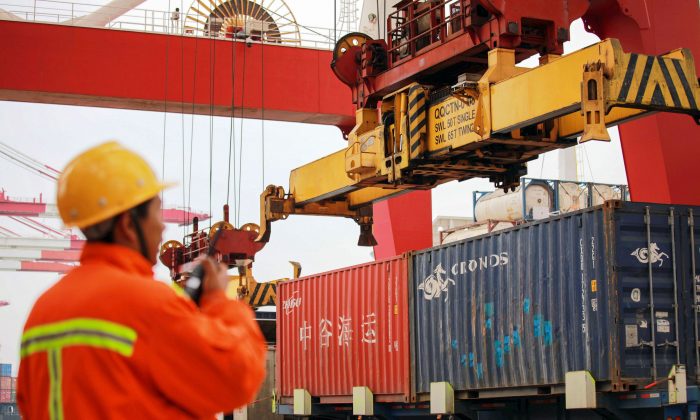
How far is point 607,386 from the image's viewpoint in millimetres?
9586

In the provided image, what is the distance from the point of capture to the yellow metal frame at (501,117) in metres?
8.70

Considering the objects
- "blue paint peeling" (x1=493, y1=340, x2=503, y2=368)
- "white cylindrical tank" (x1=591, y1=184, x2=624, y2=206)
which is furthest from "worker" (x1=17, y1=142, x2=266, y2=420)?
"white cylindrical tank" (x1=591, y1=184, x2=624, y2=206)

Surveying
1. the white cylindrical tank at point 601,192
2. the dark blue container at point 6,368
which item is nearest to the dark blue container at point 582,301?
the white cylindrical tank at point 601,192

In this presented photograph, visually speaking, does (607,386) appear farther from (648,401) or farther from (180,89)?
(180,89)

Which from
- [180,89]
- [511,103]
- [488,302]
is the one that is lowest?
[488,302]

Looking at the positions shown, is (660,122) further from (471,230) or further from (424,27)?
(471,230)

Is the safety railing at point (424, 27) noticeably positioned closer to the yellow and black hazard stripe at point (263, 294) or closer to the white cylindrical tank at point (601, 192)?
the yellow and black hazard stripe at point (263, 294)

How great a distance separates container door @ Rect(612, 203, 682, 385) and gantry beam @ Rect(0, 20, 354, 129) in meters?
12.4

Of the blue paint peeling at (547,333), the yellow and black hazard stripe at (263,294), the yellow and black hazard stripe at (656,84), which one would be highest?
the yellow and black hazard stripe at (656,84)

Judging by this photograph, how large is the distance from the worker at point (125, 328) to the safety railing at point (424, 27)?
8.37 m

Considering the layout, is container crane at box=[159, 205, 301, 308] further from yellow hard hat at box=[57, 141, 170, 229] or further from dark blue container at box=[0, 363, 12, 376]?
dark blue container at box=[0, 363, 12, 376]

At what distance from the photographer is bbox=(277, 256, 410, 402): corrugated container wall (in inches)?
517

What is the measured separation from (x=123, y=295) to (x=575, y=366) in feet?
26.4

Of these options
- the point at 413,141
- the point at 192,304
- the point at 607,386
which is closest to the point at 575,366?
the point at 607,386
